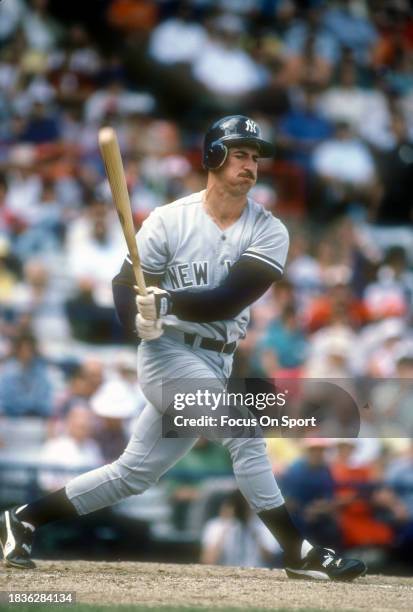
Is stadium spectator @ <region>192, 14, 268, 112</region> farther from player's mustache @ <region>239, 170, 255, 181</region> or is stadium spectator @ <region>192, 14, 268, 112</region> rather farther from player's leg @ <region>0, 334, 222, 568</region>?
player's leg @ <region>0, 334, 222, 568</region>

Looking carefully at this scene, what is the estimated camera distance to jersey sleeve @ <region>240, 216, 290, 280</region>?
15.6 ft

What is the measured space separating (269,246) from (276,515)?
1031 millimetres

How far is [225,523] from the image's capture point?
6809mm

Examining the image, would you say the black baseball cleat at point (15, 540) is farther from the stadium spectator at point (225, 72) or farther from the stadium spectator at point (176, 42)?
the stadium spectator at point (176, 42)

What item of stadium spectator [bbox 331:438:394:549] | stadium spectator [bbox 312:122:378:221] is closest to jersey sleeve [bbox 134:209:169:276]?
stadium spectator [bbox 331:438:394:549]

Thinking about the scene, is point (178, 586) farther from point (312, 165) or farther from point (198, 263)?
point (312, 165)

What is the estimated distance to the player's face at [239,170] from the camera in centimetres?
475

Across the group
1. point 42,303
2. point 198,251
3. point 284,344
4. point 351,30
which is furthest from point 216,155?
point 351,30

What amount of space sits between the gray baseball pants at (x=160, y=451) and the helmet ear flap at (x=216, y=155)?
2.18 feet

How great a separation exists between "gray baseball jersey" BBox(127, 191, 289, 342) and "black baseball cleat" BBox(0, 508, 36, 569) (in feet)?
3.32

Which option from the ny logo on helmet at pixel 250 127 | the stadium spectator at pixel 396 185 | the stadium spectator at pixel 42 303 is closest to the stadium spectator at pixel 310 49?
the stadium spectator at pixel 396 185

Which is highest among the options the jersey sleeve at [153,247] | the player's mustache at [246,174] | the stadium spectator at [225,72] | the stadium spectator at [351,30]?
the stadium spectator at [351,30]

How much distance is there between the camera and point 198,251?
4742mm

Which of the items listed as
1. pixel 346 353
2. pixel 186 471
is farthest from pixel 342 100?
pixel 186 471
